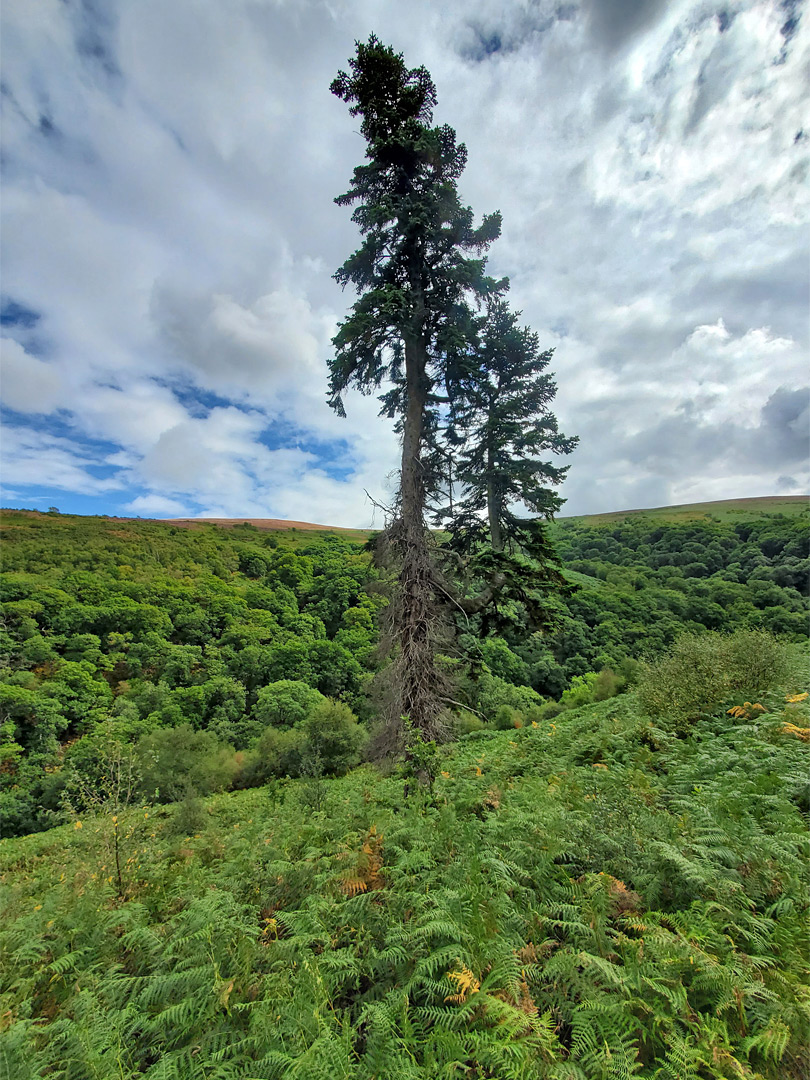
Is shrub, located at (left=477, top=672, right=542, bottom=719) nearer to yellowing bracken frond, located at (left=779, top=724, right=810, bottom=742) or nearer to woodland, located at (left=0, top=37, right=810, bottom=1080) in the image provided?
woodland, located at (left=0, top=37, right=810, bottom=1080)

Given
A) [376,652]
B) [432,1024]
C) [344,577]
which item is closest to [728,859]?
[432,1024]

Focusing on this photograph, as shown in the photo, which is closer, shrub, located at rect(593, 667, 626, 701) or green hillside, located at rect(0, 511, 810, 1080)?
green hillside, located at rect(0, 511, 810, 1080)

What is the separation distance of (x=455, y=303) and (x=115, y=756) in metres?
11.5

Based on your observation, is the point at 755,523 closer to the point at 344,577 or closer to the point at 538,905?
the point at 344,577

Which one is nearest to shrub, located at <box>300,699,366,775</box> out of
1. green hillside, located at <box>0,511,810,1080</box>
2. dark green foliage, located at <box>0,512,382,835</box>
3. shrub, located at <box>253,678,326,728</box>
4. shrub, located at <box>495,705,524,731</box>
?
dark green foliage, located at <box>0,512,382,835</box>

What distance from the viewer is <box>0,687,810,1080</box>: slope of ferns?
2172mm

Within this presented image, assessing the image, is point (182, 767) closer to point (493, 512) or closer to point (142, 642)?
point (142, 642)

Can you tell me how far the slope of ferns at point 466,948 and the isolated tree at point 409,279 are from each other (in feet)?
14.5

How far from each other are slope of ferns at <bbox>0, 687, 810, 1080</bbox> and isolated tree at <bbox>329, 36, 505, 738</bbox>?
443 centimetres

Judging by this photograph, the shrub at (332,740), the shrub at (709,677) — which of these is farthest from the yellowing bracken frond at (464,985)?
the shrub at (332,740)

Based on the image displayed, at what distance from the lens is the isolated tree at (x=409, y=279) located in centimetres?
870

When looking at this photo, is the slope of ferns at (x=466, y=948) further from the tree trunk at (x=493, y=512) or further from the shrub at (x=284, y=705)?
the shrub at (x=284, y=705)

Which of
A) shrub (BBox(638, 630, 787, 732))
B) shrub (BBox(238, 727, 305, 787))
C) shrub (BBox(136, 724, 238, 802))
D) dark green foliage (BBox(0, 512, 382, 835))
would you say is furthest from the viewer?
dark green foliage (BBox(0, 512, 382, 835))

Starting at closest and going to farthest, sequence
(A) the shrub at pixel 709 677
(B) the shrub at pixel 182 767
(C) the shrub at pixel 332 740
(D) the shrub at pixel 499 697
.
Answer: (A) the shrub at pixel 709 677 < (B) the shrub at pixel 182 767 < (C) the shrub at pixel 332 740 < (D) the shrub at pixel 499 697
